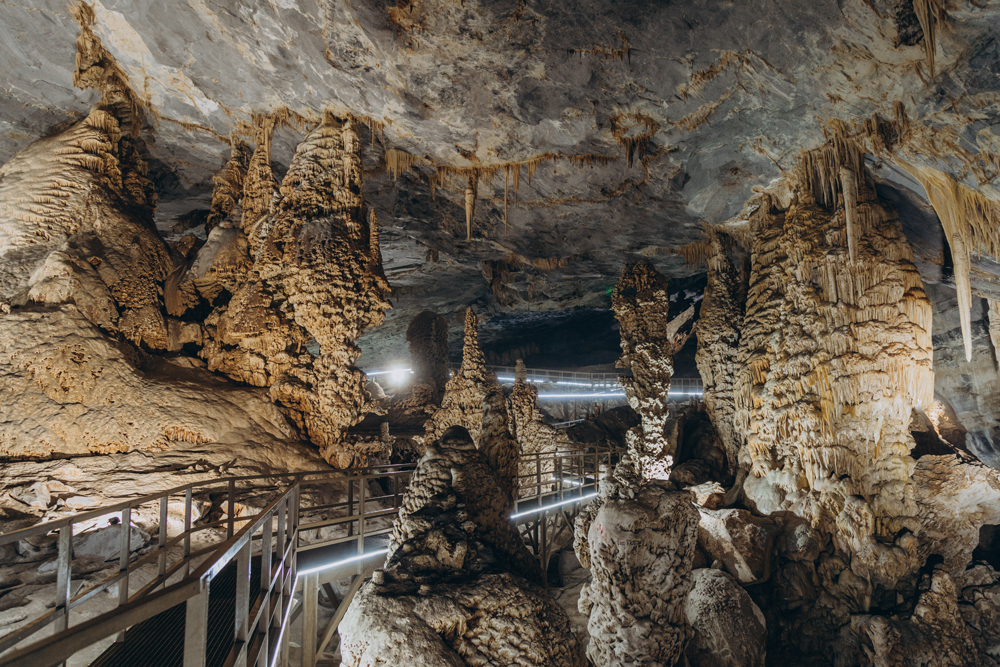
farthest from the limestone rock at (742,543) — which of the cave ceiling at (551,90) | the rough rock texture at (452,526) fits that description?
the cave ceiling at (551,90)

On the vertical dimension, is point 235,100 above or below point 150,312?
above

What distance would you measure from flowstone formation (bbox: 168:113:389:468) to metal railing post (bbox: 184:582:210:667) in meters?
6.94

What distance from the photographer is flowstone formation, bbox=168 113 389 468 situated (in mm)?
8680

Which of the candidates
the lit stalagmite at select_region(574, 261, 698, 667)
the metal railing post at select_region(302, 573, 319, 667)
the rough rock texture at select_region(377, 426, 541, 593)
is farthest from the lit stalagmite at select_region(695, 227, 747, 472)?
the metal railing post at select_region(302, 573, 319, 667)

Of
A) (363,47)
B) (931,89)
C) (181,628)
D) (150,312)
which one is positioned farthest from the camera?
(150,312)

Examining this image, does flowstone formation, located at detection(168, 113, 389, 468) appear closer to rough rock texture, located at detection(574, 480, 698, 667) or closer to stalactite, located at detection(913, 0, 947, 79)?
rough rock texture, located at detection(574, 480, 698, 667)

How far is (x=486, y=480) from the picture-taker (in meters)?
5.57

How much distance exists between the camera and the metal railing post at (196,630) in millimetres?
1761

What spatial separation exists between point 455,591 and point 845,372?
7662 millimetres

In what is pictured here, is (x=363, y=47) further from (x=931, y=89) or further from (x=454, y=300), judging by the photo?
(x=454, y=300)

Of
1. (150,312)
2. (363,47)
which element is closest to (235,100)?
(363,47)

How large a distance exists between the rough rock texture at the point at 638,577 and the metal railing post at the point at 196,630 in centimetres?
419

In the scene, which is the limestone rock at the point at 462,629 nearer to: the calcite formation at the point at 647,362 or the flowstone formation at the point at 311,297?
the flowstone formation at the point at 311,297

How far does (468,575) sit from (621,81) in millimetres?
7231
